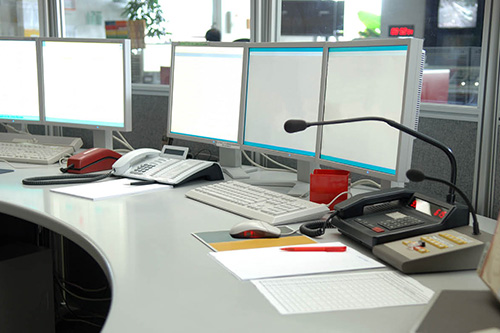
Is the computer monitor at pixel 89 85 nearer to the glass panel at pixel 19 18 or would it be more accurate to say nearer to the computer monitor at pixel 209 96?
the computer monitor at pixel 209 96

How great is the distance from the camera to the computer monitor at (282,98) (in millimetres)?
1345

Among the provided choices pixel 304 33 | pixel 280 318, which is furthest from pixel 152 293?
pixel 304 33

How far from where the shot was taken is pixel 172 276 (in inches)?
30.7

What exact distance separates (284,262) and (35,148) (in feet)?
4.19

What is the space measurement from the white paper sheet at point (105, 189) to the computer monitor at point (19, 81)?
26.7 inches

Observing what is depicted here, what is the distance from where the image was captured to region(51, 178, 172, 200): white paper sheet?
128cm

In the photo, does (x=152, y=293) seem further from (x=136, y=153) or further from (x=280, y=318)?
(x=136, y=153)

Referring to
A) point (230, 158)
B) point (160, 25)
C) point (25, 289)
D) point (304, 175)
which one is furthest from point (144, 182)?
point (160, 25)

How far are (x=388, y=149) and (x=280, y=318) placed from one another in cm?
58

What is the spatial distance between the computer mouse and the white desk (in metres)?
0.07

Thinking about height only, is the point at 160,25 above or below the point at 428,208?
above

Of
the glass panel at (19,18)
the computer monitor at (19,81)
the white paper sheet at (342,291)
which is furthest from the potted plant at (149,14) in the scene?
the white paper sheet at (342,291)

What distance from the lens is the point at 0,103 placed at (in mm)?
1982

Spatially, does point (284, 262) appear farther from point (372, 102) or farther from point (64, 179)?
point (64, 179)
